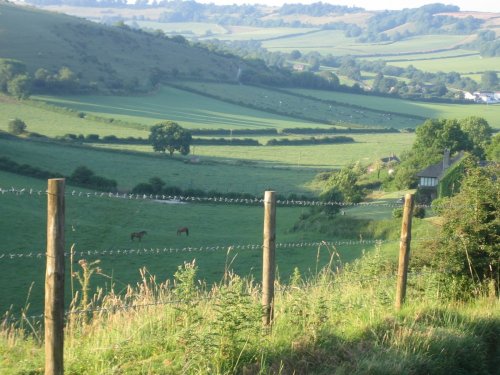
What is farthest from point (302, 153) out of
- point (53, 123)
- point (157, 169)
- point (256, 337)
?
point (256, 337)

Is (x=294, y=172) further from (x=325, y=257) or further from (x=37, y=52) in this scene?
(x=37, y=52)

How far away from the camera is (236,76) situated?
13725 centimetres

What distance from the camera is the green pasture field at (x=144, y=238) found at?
3050cm

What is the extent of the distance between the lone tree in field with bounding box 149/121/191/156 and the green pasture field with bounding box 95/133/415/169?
123cm

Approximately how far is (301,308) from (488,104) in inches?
5780

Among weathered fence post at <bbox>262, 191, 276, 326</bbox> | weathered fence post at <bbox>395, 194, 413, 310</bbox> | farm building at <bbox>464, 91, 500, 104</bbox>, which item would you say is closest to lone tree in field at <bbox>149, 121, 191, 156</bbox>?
weathered fence post at <bbox>395, 194, 413, 310</bbox>

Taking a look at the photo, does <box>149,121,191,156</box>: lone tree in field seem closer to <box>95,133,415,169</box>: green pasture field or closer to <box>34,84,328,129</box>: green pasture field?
<box>95,133,415,169</box>: green pasture field

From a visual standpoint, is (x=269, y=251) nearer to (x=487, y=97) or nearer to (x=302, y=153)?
(x=302, y=153)

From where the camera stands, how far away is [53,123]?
282 ft

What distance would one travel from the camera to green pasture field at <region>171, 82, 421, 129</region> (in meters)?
116

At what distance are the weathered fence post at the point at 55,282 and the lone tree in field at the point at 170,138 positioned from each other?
241 ft

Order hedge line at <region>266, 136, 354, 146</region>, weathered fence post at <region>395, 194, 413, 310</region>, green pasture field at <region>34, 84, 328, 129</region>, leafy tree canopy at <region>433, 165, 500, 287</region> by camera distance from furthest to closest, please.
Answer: green pasture field at <region>34, 84, 328, 129</region> < hedge line at <region>266, 136, 354, 146</region> < leafy tree canopy at <region>433, 165, 500, 287</region> < weathered fence post at <region>395, 194, 413, 310</region>

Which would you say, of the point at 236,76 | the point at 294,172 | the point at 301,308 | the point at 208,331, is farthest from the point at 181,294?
the point at 236,76

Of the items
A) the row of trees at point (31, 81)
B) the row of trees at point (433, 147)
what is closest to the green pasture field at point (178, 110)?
the row of trees at point (31, 81)
